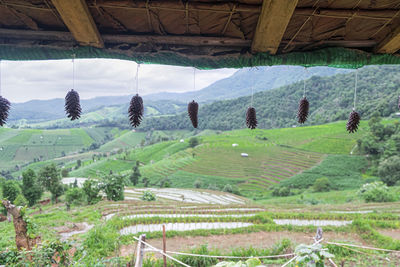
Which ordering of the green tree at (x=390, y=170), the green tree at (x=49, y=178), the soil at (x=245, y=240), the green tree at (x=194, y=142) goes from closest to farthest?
the soil at (x=245, y=240) < the green tree at (x=49, y=178) < the green tree at (x=390, y=170) < the green tree at (x=194, y=142)

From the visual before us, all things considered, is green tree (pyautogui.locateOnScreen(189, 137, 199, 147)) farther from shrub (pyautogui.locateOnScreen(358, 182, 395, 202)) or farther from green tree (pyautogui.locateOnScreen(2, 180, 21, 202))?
shrub (pyautogui.locateOnScreen(358, 182, 395, 202))

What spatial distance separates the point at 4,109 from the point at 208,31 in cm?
178

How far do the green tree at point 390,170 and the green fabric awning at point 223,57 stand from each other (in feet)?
115

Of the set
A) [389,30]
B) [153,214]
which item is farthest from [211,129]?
[389,30]

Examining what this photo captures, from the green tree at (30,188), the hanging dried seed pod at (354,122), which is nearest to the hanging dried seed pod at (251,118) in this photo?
the hanging dried seed pod at (354,122)

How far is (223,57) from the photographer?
197 centimetres

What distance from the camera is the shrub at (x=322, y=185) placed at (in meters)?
30.1

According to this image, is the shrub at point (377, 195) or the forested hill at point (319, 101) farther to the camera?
the forested hill at point (319, 101)

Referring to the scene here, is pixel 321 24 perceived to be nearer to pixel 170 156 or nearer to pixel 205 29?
pixel 205 29

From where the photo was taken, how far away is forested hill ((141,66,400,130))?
149ft

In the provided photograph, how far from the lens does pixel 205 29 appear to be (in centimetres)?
186

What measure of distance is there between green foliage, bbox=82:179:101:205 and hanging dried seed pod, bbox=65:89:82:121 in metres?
13.8

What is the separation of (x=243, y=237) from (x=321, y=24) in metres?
6.93

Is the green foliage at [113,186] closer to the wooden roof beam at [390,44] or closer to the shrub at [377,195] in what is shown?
the wooden roof beam at [390,44]
